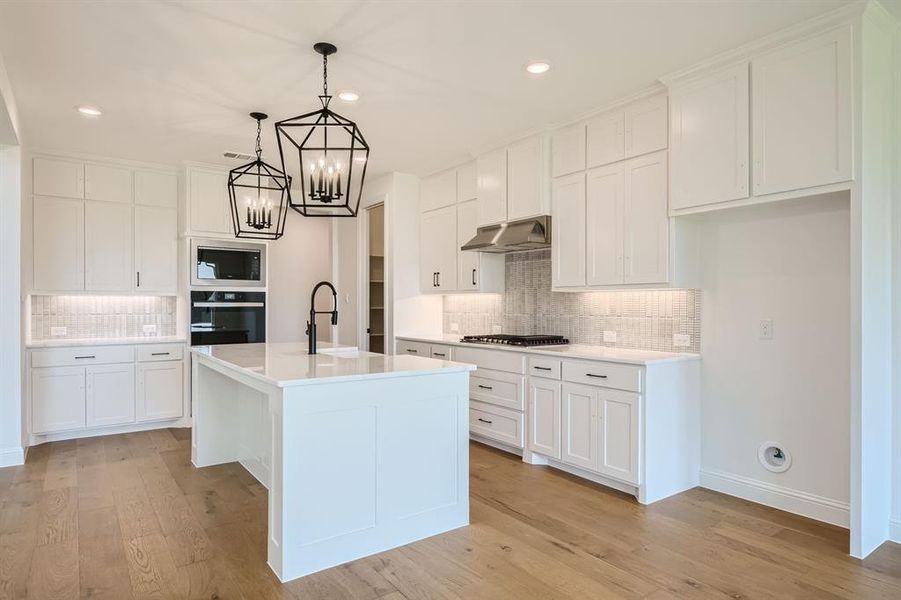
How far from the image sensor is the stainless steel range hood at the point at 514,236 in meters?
4.32

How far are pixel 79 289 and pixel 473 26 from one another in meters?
4.49

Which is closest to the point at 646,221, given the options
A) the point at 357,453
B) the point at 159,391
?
the point at 357,453

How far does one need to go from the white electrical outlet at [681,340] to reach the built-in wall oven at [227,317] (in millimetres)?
4106

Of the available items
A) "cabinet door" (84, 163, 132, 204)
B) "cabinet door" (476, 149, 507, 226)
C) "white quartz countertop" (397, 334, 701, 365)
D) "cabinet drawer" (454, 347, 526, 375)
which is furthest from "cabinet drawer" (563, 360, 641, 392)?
"cabinet door" (84, 163, 132, 204)

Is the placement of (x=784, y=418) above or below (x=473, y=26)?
below

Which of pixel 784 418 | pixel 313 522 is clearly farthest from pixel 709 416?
pixel 313 522

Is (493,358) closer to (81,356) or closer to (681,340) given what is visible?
(681,340)

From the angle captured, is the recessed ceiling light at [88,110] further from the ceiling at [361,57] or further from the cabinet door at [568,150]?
the cabinet door at [568,150]

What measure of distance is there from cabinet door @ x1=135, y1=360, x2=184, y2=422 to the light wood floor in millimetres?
1477

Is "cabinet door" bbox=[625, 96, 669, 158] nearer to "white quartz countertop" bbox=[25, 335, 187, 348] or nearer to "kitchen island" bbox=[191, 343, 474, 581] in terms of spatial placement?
"kitchen island" bbox=[191, 343, 474, 581]

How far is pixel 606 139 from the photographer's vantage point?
394 cm

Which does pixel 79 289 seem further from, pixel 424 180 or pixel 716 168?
→ pixel 716 168

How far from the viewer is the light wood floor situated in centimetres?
238

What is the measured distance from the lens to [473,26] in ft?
9.18
